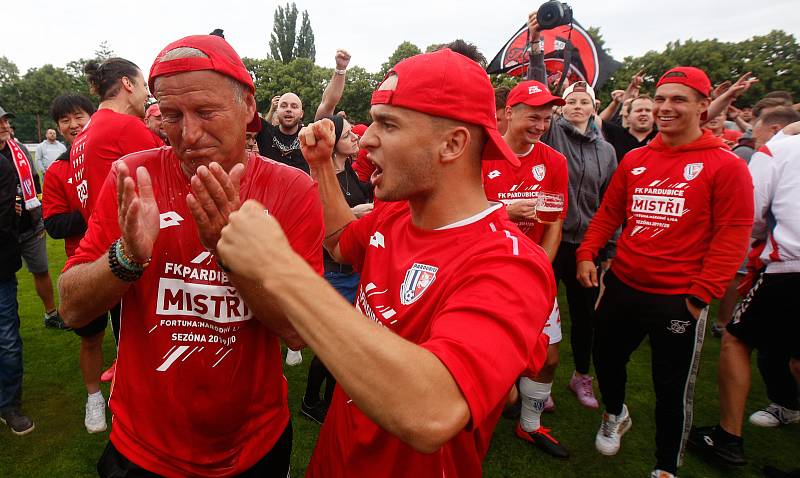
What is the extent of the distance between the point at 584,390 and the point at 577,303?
2.87ft

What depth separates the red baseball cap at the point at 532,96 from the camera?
3.40 metres

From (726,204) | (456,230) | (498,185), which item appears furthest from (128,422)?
(726,204)

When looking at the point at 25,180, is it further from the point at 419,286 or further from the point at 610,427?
the point at 610,427

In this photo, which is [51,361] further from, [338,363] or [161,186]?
[338,363]

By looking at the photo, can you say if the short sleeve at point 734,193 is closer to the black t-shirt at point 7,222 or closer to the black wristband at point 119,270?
the black wristband at point 119,270

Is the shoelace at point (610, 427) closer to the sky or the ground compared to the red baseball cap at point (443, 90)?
closer to the ground

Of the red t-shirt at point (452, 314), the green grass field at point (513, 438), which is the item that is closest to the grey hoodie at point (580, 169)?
the green grass field at point (513, 438)

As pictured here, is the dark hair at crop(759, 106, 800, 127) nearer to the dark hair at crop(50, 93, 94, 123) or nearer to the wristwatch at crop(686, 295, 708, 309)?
the wristwatch at crop(686, 295, 708, 309)

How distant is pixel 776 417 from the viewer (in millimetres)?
4070

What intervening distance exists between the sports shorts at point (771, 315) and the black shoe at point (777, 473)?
34.6 inches

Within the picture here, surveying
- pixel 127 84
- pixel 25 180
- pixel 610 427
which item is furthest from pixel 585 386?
pixel 25 180

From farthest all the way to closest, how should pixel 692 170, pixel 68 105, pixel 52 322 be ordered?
pixel 52 322
pixel 68 105
pixel 692 170

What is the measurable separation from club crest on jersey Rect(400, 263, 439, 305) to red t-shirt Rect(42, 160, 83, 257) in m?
3.44

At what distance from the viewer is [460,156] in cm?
156
